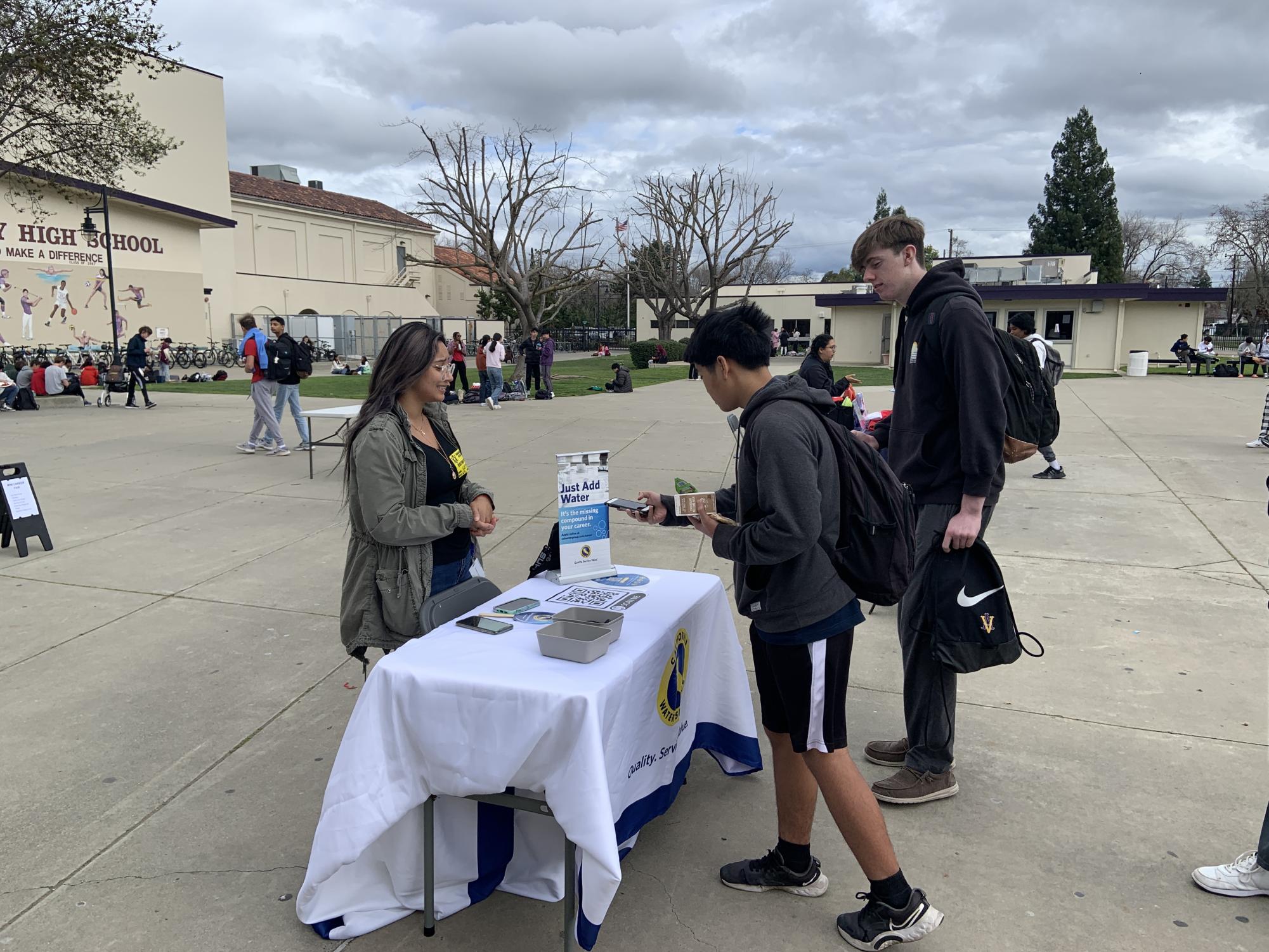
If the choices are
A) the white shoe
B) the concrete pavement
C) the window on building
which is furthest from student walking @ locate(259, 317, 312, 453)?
the window on building

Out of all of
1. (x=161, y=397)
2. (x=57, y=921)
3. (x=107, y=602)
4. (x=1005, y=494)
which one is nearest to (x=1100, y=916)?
(x=57, y=921)

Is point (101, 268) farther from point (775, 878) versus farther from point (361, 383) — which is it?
point (775, 878)

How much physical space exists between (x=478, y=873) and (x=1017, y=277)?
44.9 metres

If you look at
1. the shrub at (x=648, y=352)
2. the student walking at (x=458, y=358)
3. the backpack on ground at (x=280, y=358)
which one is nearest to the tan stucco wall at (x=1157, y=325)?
the shrub at (x=648, y=352)

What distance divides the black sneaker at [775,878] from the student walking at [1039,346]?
616 centimetres

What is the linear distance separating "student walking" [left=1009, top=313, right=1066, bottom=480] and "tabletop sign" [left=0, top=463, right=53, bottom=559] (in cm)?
823

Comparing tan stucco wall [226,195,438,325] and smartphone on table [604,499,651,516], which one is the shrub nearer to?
tan stucco wall [226,195,438,325]

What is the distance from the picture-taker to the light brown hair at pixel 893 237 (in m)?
3.05

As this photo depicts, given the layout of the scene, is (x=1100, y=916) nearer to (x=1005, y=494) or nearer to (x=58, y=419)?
(x=1005, y=494)

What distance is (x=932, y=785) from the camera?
10.6 ft

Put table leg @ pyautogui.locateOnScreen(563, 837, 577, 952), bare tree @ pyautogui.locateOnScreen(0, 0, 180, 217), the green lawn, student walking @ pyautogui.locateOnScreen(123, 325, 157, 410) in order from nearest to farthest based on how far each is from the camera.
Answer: table leg @ pyautogui.locateOnScreen(563, 837, 577, 952)
bare tree @ pyautogui.locateOnScreen(0, 0, 180, 217)
student walking @ pyautogui.locateOnScreen(123, 325, 157, 410)
the green lawn

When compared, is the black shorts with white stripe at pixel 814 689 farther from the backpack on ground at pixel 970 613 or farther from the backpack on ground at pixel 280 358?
the backpack on ground at pixel 280 358

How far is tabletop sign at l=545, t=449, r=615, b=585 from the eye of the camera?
3059mm

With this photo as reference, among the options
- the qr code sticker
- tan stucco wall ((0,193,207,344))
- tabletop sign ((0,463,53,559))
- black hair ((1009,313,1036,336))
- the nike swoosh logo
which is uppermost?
tan stucco wall ((0,193,207,344))
